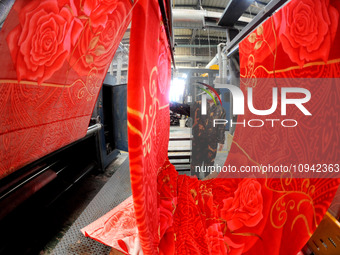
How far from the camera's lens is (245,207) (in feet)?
2.68

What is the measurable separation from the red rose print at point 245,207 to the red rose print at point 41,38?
118 cm

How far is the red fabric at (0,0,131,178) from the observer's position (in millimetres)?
590

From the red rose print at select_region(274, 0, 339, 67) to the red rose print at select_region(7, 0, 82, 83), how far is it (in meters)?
0.93

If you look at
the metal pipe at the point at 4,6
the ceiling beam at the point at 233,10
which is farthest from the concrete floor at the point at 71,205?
the ceiling beam at the point at 233,10

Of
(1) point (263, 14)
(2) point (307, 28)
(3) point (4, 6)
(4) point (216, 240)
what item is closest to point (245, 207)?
(4) point (216, 240)

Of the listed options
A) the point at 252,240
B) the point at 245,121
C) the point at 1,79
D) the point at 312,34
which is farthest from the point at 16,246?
the point at 312,34

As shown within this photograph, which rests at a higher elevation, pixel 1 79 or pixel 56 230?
pixel 1 79

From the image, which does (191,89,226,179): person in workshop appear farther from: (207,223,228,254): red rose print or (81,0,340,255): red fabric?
(207,223,228,254): red rose print

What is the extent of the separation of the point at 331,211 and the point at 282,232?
11.4 inches

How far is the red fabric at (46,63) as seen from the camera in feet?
1.94

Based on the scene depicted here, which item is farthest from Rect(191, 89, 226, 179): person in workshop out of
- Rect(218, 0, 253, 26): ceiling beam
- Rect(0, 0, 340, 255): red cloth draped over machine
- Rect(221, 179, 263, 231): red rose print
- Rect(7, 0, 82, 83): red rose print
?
Rect(7, 0, 82, 83): red rose print

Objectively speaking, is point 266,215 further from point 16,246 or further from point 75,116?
point 16,246

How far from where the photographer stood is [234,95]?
3.34ft

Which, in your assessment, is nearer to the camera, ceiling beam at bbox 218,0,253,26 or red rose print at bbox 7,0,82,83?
red rose print at bbox 7,0,82,83
